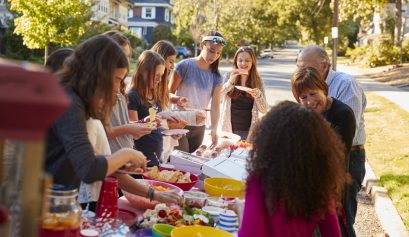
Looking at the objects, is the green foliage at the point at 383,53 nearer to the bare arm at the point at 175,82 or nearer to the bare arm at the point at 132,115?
the bare arm at the point at 175,82

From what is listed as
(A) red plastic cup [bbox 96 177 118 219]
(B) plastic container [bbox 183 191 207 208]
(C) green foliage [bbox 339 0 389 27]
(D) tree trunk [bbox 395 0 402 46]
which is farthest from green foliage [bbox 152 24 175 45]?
(A) red plastic cup [bbox 96 177 118 219]

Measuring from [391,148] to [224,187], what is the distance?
685 centimetres

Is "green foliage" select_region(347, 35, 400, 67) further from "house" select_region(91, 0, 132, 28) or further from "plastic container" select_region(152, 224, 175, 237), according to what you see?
"plastic container" select_region(152, 224, 175, 237)

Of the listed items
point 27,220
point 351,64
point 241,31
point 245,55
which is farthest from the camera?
point 241,31

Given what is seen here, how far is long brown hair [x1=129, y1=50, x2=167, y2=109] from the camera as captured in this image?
3883 mm

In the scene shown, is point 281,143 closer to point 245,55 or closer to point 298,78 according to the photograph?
point 298,78

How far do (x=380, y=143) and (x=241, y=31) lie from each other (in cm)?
3639

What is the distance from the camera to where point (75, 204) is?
5.97 feet

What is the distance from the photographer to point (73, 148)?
1991 millimetres

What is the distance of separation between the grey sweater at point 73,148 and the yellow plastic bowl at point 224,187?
1267 mm

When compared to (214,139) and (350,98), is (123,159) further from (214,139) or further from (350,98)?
(214,139)

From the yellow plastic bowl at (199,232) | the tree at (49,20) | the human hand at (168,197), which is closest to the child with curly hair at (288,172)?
the yellow plastic bowl at (199,232)

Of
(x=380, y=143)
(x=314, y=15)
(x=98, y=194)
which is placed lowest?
(x=380, y=143)

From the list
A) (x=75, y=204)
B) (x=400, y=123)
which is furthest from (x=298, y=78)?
(x=400, y=123)
